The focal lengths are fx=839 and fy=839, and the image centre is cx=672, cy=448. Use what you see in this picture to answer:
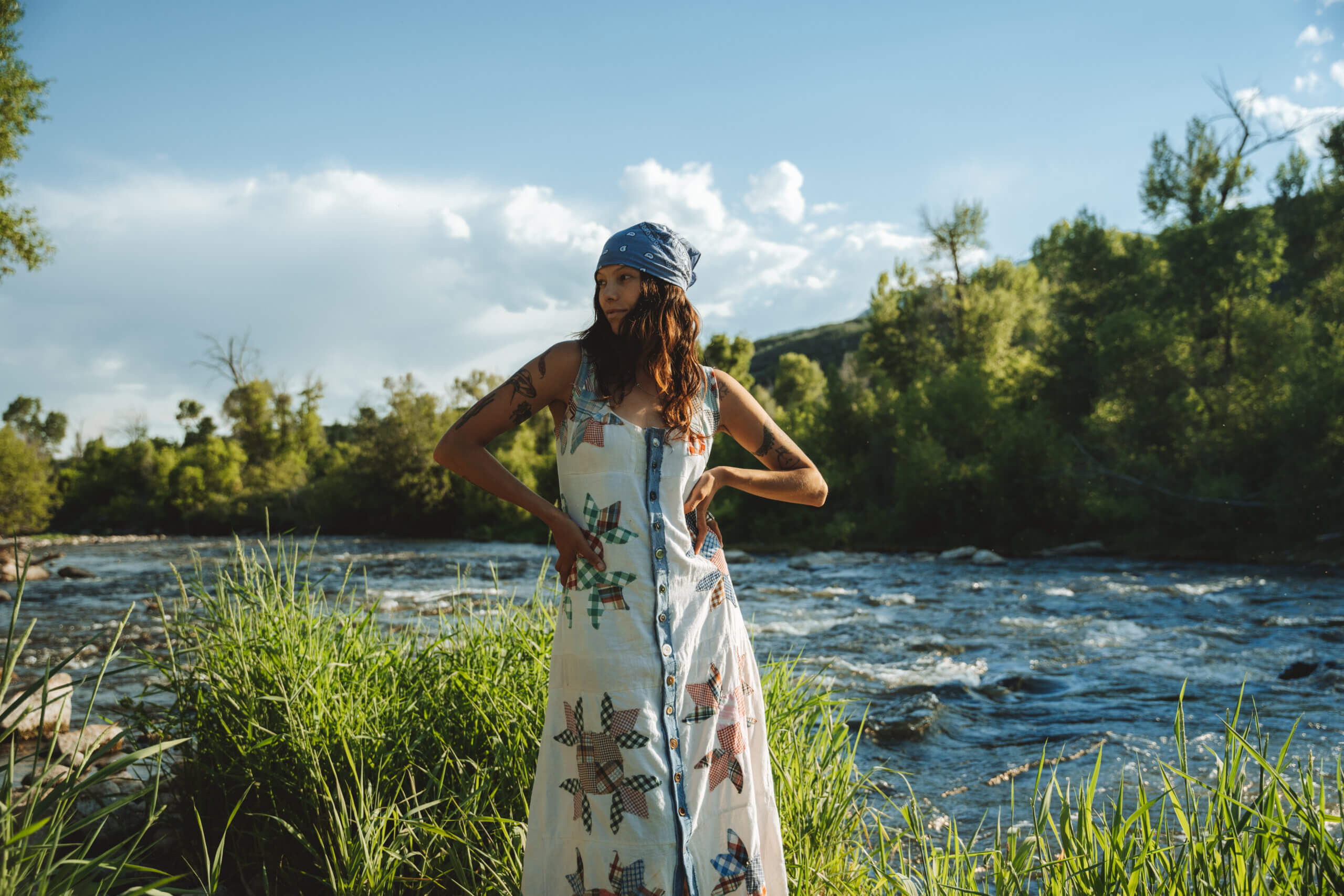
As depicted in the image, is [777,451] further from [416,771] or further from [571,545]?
[416,771]

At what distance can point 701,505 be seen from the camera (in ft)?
6.82

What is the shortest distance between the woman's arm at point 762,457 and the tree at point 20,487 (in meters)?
40.9

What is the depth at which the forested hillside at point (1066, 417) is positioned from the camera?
18.2 m

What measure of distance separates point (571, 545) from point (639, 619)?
0.75 feet

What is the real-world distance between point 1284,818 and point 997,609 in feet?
38.6

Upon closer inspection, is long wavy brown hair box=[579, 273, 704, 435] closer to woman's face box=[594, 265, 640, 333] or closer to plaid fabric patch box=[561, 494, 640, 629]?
woman's face box=[594, 265, 640, 333]

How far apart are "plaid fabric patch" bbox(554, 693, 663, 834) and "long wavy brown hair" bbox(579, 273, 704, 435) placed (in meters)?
0.69

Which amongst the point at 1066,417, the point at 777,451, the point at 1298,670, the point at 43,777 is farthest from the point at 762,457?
the point at 1066,417

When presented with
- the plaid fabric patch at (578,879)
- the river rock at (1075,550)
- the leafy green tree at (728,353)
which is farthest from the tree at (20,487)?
the plaid fabric patch at (578,879)

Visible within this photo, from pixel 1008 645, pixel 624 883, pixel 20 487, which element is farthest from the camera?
pixel 20 487

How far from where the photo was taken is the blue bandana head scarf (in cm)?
204

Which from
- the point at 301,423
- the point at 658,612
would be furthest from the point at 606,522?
the point at 301,423

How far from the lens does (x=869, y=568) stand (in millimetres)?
18750

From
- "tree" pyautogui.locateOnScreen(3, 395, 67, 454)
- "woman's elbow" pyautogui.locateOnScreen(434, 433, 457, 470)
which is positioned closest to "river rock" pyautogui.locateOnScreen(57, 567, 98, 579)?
"woman's elbow" pyautogui.locateOnScreen(434, 433, 457, 470)
